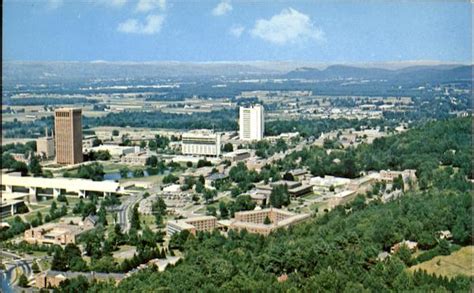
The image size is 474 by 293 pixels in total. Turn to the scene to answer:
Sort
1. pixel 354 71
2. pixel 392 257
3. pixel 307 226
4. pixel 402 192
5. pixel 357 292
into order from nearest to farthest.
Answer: pixel 357 292, pixel 392 257, pixel 307 226, pixel 402 192, pixel 354 71

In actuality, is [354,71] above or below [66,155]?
above

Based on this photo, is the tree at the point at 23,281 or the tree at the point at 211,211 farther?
the tree at the point at 211,211

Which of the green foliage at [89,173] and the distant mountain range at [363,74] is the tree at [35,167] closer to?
the green foliage at [89,173]

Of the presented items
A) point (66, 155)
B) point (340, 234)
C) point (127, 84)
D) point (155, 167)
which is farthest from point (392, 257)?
point (127, 84)

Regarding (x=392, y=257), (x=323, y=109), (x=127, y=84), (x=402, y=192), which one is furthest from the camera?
(x=323, y=109)

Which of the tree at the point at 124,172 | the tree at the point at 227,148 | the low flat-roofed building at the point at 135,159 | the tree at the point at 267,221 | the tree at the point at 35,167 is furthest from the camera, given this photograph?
the tree at the point at 227,148

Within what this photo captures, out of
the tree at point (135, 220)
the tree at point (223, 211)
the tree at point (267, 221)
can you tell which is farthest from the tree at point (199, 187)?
the tree at point (267, 221)

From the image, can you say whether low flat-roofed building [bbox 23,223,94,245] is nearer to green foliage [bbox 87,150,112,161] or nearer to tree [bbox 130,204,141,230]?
tree [bbox 130,204,141,230]

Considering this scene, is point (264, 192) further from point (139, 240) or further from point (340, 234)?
point (340, 234)
